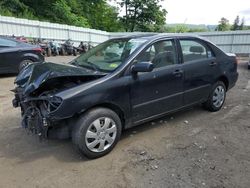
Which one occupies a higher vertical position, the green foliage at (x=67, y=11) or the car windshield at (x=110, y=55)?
the green foliage at (x=67, y=11)

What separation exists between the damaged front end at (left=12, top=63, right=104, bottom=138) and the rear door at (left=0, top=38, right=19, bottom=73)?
5.47 metres

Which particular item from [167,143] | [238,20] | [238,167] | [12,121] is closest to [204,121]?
[167,143]

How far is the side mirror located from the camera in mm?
3828

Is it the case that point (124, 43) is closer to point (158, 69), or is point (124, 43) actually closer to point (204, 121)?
point (158, 69)

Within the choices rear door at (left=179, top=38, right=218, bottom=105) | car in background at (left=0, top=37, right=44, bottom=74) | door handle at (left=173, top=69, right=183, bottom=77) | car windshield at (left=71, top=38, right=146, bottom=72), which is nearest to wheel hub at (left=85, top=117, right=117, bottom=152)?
car windshield at (left=71, top=38, right=146, bottom=72)

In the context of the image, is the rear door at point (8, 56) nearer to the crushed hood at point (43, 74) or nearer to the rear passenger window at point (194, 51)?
the crushed hood at point (43, 74)

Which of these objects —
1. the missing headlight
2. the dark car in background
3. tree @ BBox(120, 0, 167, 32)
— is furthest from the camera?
tree @ BBox(120, 0, 167, 32)

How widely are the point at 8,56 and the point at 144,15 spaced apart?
30.2 m

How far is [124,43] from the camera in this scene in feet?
15.0

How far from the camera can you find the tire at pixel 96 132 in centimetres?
359

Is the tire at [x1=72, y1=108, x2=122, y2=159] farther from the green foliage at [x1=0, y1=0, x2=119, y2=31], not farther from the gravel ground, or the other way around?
the green foliage at [x1=0, y1=0, x2=119, y2=31]

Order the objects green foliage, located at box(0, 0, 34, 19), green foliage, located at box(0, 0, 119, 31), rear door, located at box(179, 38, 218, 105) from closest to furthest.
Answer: rear door, located at box(179, 38, 218, 105) → green foliage, located at box(0, 0, 34, 19) → green foliage, located at box(0, 0, 119, 31)

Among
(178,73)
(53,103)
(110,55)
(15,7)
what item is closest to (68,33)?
(15,7)

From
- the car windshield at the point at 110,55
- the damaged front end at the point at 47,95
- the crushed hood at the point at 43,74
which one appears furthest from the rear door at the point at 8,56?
the damaged front end at the point at 47,95
